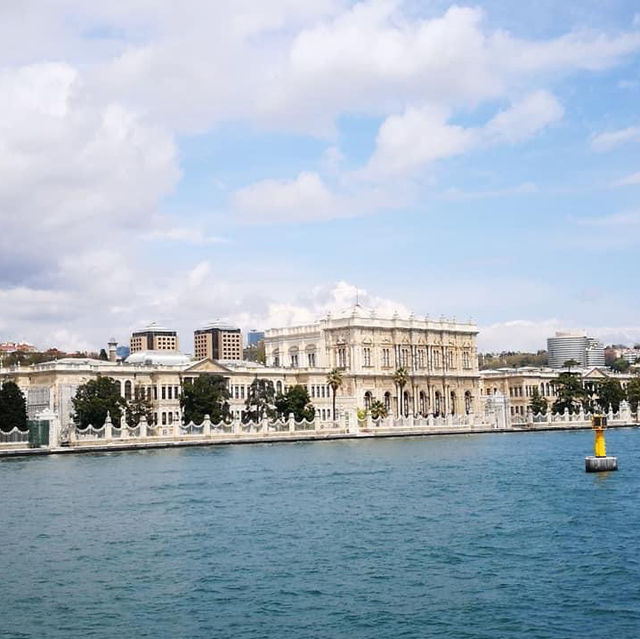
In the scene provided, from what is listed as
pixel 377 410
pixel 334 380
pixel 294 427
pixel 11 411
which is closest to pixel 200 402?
pixel 294 427

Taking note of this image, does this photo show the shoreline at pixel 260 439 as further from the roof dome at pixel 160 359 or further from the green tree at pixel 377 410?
the roof dome at pixel 160 359

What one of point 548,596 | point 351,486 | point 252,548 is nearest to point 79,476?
point 351,486

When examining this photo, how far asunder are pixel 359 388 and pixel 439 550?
8272 centimetres

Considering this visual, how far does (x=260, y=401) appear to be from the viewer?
93.7 meters

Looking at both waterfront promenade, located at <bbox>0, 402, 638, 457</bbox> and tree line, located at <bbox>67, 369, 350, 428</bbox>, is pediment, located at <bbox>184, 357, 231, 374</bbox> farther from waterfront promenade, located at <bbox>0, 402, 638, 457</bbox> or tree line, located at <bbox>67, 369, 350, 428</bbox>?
waterfront promenade, located at <bbox>0, 402, 638, 457</bbox>

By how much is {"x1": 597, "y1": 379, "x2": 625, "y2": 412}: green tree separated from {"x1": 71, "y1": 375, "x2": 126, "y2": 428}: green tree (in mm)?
60513

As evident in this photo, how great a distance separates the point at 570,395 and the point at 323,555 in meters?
93.6

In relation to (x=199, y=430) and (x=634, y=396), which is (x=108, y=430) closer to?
(x=199, y=430)

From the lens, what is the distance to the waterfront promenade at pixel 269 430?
68062mm

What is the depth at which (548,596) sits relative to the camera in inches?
821

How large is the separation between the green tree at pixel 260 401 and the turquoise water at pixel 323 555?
42863mm

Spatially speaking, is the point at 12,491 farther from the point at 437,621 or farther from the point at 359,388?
the point at 359,388

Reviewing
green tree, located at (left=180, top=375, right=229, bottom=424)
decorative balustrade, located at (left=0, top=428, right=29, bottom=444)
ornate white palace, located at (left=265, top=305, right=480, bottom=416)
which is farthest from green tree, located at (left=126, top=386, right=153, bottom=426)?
ornate white palace, located at (left=265, top=305, right=480, bottom=416)

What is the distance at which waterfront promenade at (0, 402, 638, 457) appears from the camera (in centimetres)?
6806
